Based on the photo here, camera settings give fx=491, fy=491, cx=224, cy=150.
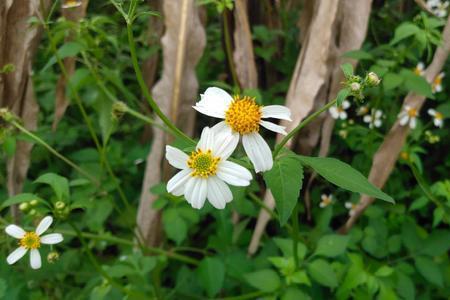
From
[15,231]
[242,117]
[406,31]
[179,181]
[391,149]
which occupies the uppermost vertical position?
[406,31]

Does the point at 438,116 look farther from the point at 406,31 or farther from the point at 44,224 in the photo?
the point at 44,224

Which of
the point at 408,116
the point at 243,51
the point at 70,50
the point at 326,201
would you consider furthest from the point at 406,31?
the point at 70,50

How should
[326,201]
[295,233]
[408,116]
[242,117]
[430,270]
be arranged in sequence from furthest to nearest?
[326,201] < [408,116] < [430,270] < [295,233] < [242,117]

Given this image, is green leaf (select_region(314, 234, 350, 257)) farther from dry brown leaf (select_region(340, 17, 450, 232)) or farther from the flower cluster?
the flower cluster

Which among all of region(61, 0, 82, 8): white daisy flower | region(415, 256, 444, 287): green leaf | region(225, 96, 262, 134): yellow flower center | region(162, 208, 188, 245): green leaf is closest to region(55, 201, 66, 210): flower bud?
region(162, 208, 188, 245): green leaf

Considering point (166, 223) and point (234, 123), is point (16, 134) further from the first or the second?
point (234, 123)

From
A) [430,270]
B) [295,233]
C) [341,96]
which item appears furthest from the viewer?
[430,270]

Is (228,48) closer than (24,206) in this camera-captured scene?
No

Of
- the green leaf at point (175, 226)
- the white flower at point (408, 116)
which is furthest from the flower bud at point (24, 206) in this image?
the white flower at point (408, 116)
